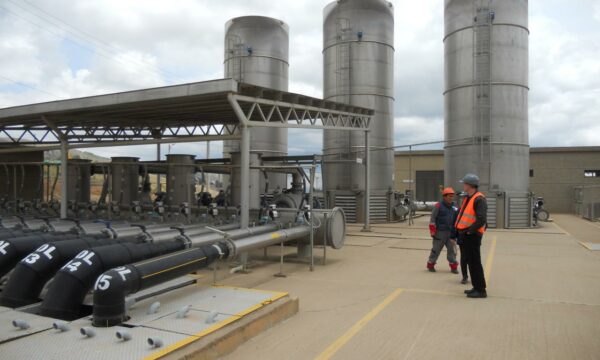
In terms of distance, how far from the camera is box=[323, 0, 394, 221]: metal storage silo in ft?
71.8

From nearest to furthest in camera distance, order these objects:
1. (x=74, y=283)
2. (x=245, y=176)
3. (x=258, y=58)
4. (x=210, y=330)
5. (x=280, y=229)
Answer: (x=210, y=330) < (x=74, y=283) < (x=245, y=176) < (x=280, y=229) < (x=258, y=58)

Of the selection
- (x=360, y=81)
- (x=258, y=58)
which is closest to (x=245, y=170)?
(x=360, y=81)

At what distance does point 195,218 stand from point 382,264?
5.57 metres

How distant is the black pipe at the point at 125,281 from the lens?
4.80 meters

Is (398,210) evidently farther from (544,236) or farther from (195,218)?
(195,218)

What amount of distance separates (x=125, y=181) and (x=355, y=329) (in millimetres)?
12130

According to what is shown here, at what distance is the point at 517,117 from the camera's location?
20000mm

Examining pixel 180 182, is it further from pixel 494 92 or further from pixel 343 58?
pixel 494 92

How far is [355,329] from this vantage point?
5719 mm

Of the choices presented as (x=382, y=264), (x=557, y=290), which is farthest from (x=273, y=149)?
(x=557, y=290)

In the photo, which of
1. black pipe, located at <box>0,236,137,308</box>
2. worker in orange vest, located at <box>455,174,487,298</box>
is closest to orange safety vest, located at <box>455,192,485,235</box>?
worker in orange vest, located at <box>455,174,487,298</box>

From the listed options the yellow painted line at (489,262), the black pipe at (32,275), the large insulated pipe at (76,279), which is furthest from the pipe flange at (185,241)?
the yellow painted line at (489,262)

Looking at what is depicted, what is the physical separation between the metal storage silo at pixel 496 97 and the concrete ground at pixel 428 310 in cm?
811

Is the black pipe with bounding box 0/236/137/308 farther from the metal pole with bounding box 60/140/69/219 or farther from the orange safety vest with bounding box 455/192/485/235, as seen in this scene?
the metal pole with bounding box 60/140/69/219
